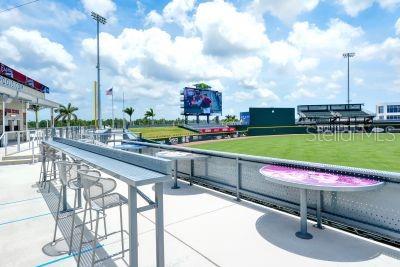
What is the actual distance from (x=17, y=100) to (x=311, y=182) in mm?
23605

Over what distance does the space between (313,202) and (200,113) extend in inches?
2013

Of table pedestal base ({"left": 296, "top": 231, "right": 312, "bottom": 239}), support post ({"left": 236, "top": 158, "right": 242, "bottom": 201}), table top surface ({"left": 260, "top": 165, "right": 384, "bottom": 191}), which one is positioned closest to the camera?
table top surface ({"left": 260, "top": 165, "right": 384, "bottom": 191})

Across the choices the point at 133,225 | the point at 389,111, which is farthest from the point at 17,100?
the point at 389,111

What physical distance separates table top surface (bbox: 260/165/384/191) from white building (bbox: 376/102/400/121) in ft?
354

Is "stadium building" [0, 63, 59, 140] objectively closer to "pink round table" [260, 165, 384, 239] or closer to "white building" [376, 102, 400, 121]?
"pink round table" [260, 165, 384, 239]

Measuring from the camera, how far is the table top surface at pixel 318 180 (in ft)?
11.9

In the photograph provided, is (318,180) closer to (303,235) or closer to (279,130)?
(303,235)

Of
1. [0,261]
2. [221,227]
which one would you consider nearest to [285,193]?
[221,227]

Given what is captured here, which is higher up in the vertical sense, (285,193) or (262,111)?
(262,111)

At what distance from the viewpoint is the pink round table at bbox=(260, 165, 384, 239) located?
365cm

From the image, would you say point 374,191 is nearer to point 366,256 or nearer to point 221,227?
point 366,256

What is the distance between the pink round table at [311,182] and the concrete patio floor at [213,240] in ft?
1.20

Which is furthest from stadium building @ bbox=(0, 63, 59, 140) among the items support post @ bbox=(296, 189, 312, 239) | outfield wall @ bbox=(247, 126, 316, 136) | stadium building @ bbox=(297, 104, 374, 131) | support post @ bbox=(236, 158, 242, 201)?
stadium building @ bbox=(297, 104, 374, 131)

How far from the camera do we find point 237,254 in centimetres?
365
